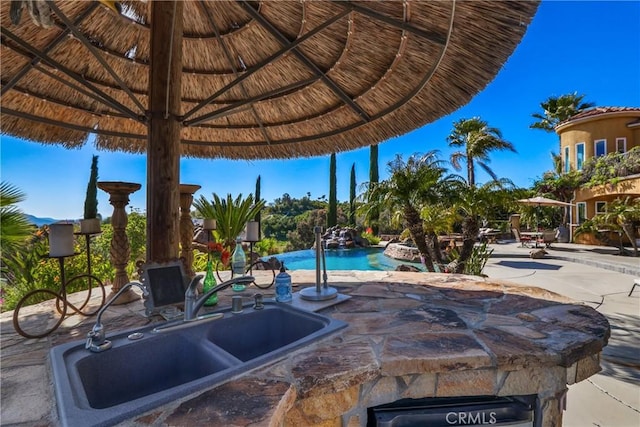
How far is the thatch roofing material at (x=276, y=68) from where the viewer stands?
177cm

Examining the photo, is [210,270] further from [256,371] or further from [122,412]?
[122,412]

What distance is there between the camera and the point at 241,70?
2.72m

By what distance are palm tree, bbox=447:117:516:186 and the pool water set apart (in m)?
4.96

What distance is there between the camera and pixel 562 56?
14227 mm

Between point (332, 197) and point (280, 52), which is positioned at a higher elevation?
point (332, 197)

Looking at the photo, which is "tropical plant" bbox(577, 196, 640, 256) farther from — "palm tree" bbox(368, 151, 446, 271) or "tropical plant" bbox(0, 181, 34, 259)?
"tropical plant" bbox(0, 181, 34, 259)

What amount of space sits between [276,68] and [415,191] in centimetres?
355

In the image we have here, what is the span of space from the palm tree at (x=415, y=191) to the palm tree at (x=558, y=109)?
15168 millimetres

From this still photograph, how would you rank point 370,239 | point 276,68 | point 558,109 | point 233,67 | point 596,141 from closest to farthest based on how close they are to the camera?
point 233,67, point 276,68, point 596,141, point 370,239, point 558,109

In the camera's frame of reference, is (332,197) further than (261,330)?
Yes

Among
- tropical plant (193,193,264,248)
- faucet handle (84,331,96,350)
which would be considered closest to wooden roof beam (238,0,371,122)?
faucet handle (84,331,96,350)

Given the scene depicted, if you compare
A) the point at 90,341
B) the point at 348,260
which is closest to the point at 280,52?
the point at 90,341

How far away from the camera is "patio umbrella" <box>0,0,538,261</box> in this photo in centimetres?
175

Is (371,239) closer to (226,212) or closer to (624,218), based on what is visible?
(624,218)
